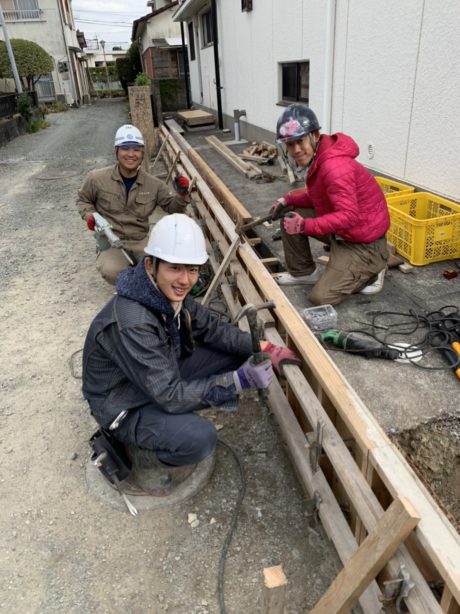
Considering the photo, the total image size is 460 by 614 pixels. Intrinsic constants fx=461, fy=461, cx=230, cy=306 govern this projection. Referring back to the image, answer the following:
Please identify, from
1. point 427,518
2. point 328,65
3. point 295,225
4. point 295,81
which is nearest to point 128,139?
point 295,225

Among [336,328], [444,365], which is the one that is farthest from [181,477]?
[444,365]

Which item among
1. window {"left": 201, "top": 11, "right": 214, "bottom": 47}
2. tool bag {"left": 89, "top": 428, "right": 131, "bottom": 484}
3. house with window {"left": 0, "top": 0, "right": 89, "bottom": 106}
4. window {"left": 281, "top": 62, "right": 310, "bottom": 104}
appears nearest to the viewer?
tool bag {"left": 89, "top": 428, "right": 131, "bottom": 484}

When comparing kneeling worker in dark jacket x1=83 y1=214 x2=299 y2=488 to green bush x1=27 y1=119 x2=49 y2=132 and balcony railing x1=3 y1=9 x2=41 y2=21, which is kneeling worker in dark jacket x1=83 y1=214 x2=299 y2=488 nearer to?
green bush x1=27 y1=119 x2=49 y2=132

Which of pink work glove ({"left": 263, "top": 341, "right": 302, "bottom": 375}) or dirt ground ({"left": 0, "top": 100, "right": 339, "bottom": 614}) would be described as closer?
dirt ground ({"left": 0, "top": 100, "right": 339, "bottom": 614})

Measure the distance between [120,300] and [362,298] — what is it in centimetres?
232

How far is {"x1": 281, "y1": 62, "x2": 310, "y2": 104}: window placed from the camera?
8047 millimetres

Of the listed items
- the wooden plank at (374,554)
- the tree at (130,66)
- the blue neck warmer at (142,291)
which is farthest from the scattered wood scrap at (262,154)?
the tree at (130,66)

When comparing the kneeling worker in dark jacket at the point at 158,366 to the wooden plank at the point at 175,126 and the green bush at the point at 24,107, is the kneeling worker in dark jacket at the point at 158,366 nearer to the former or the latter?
the wooden plank at the point at 175,126

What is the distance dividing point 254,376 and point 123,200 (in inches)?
124

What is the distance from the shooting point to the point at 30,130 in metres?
19.3

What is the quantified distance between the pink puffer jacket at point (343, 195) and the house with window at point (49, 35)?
105 feet

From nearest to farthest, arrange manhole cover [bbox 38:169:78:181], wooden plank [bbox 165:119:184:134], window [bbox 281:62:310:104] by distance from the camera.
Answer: window [bbox 281:62:310:104], manhole cover [bbox 38:169:78:181], wooden plank [bbox 165:119:184:134]

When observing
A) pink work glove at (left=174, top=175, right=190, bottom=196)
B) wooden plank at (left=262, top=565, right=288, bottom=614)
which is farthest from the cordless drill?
pink work glove at (left=174, top=175, right=190, bottom=196)

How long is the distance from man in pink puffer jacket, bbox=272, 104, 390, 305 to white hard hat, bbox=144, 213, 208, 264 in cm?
148
